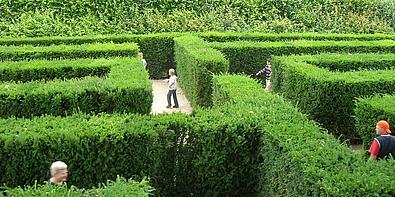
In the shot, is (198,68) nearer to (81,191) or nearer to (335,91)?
(335,91)

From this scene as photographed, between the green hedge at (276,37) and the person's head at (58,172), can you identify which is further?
the green hedge at (276,37)

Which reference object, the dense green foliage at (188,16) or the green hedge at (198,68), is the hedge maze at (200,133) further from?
the dense green foliage at (188,16)

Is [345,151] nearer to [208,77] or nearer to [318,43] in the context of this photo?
[208,77]

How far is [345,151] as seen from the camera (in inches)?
303

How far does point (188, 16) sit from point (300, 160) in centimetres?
1971

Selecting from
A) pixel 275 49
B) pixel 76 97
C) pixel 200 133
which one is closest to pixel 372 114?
pixel 200 133

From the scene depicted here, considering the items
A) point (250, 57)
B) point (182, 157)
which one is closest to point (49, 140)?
point (182, 157)

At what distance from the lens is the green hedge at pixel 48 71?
13719 mm

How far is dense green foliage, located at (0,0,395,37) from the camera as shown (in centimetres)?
2493

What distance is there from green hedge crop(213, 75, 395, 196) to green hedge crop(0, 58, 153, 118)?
2127 mm

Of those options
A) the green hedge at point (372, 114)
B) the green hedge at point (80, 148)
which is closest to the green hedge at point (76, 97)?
the green hedge at point (80, 148)

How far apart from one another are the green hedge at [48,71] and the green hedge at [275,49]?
6.67 m

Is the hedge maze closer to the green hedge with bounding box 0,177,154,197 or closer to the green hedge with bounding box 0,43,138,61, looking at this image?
the green hedge with bounding box 0,177,154,197

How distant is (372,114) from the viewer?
10.9 m
